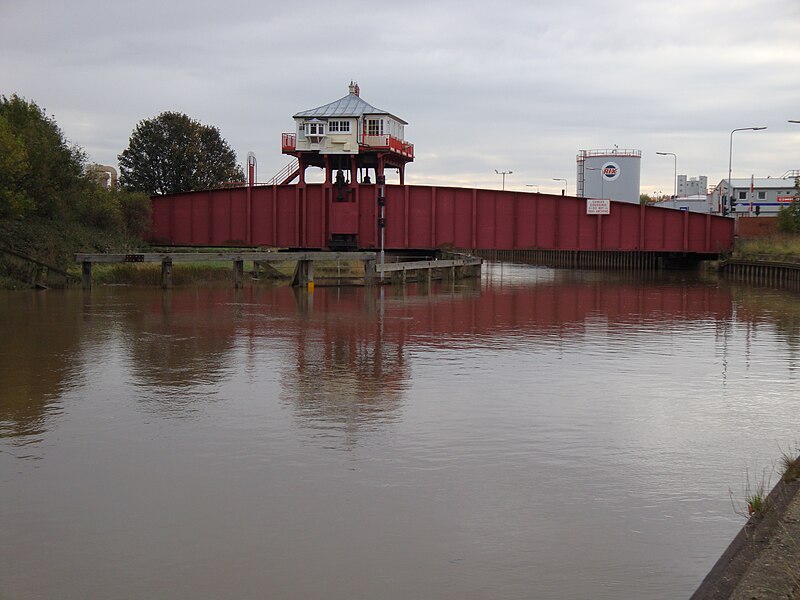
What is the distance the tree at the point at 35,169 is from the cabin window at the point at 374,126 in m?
18.0

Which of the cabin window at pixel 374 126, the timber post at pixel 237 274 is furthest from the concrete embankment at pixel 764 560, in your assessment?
the cabin window at pixel 374 126

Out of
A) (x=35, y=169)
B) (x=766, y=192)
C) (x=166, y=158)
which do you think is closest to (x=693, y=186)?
(x=766, y=192)

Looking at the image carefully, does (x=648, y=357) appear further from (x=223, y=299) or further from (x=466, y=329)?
(x=223, y=299)

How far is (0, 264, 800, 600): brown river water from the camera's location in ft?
26.3

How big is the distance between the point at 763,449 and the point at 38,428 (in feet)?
32.8

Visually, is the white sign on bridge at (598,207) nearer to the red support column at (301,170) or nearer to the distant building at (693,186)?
the red support column at (301,170)

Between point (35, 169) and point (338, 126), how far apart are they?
19934mm

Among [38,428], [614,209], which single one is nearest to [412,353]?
[38,428]

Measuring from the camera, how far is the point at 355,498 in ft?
32.2

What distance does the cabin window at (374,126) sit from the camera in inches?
2299

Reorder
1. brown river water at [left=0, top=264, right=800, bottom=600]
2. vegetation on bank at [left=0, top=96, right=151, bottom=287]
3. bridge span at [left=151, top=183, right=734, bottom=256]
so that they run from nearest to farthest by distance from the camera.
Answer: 1. brown river water at [left=0, top=264, right=800, bottom=600]
2. vegetation on bank at [left=0, top=96, right=151, bottom=287]
3. bridge span at [left=151, top=183, right=734, bottom=256]

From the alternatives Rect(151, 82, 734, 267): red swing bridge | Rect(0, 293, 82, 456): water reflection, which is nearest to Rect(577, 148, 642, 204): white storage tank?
Rect(151, 82, 734, 267): red swing bridge

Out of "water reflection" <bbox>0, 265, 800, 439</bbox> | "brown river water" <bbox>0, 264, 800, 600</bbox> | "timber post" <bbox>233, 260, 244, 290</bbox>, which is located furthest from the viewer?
"timber post" <bbox>233, 260, 244, 290</bbox>

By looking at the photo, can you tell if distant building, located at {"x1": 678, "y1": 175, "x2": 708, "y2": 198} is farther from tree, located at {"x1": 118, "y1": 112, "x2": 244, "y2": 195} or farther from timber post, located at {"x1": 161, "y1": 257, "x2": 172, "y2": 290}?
timber post, located at {"x1": 161, "y1": 257, "x2": 172, "y2": 290}
